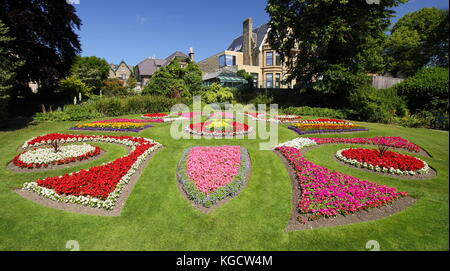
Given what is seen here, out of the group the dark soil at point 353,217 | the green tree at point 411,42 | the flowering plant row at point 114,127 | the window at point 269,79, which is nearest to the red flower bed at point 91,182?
the dark soil at point 353,217

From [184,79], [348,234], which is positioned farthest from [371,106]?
[184,79]

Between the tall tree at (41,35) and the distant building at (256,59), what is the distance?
2412 cm

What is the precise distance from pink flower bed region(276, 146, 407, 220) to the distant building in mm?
34596

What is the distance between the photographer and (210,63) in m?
57.0

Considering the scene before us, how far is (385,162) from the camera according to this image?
832 cm

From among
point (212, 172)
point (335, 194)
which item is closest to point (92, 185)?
point (212, 172)

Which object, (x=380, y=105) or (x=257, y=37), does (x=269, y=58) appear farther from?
(x=380, y=105)

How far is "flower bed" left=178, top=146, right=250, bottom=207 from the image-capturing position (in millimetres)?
6809

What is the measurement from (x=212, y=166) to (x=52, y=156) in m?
7.56

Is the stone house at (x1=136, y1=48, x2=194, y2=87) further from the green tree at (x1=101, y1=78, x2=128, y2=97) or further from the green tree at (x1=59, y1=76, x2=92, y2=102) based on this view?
the green tree at (x1=59, y1=76, x2=92, y2=102)

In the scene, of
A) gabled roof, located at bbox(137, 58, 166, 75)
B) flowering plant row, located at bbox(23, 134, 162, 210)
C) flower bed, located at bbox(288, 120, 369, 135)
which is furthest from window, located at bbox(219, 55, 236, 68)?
flowering plant row, located at bbox(23, 134, 162, 210)

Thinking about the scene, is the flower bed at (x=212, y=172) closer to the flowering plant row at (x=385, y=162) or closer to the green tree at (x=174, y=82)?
the flowering plant row at (x=385, y=162)
